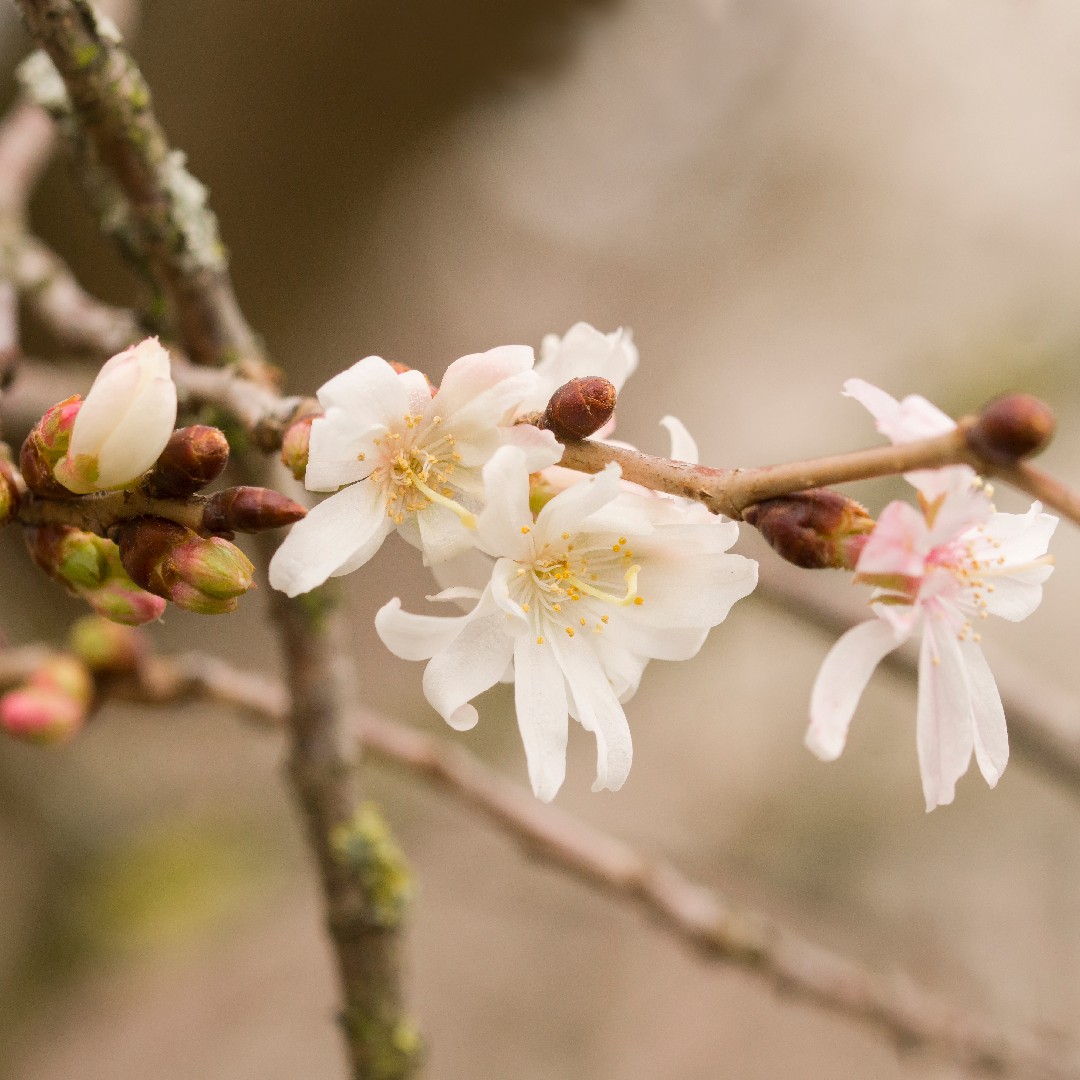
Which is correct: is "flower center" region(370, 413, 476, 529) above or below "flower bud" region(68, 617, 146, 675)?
above

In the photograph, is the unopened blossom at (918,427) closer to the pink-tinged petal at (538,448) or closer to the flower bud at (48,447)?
the pink-tinged petal at (538,448)

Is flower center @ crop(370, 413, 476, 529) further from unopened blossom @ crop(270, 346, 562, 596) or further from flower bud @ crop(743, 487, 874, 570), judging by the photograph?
flower bud @ crop(743, 487, 874, 570)

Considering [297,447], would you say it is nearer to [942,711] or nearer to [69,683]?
[942,711]

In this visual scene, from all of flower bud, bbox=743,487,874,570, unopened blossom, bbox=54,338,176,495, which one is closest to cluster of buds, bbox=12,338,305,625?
unopened blossom, bbox=54,338,176,495

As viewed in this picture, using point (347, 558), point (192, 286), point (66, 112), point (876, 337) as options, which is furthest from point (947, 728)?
point (876, 337)

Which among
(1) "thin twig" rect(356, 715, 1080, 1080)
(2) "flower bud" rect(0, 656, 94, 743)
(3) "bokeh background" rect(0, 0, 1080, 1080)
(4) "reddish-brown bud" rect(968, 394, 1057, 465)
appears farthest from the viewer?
(3) "bokeh background" rect(0, 0, 1080, 1080)

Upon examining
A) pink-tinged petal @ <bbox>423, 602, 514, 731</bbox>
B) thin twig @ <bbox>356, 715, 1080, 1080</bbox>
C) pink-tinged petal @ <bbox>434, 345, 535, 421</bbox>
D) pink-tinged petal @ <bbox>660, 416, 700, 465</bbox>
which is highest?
pink-tinged petal @ <bbox>434, 345, 535, 421</bbox>

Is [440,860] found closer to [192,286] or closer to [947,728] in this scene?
[192,286]
